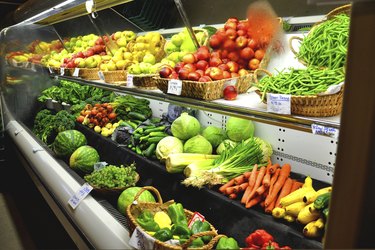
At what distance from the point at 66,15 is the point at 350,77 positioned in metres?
3.85

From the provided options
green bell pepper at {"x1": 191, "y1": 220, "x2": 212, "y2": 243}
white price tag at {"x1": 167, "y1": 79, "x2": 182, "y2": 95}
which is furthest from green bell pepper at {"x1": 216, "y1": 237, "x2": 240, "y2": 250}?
white price tag at {"x1": 167, "y1": 79, "x2": 182, "y2": 95}

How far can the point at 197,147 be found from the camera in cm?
233

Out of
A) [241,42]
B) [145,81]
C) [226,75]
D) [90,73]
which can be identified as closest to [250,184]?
[226,75]

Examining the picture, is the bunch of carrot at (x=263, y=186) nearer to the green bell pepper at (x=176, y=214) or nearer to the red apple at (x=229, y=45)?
the green bell pepper at (x=176, y=214)

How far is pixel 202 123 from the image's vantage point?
2.76 meters

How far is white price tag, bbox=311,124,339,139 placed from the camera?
106cm

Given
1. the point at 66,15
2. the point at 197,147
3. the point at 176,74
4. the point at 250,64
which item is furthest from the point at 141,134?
the point at 66,15

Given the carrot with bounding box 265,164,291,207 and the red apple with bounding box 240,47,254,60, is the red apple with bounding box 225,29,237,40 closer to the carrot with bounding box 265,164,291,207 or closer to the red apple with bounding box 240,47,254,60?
the red apple with bounding box 240,47,254,60

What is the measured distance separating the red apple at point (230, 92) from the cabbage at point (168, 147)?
79 cm

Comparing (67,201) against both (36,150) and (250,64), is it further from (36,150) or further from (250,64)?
(250,64)

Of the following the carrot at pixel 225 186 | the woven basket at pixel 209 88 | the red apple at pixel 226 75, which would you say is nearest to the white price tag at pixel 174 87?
the woven basket at pixel 209 88

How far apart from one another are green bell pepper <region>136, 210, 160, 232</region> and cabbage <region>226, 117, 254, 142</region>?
0.84 meters

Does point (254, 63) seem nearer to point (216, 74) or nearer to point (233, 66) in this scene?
point (233, 66)

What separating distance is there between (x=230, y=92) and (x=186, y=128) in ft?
2.68
